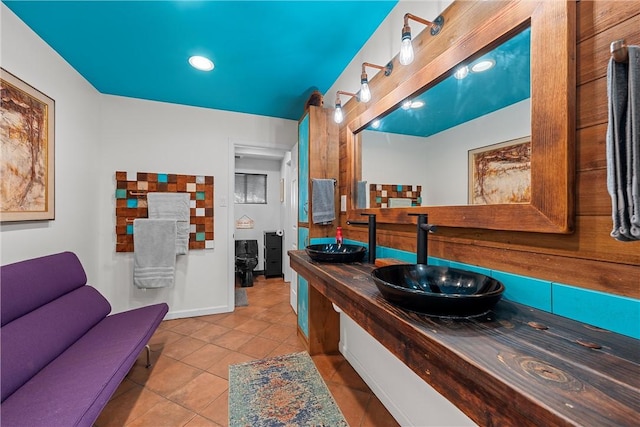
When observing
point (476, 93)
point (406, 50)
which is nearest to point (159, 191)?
point (406, 50)

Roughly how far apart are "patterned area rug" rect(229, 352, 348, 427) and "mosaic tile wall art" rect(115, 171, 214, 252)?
151 centimetres

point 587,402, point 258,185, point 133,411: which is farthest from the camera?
point 258,185

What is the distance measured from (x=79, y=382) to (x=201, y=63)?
215cm

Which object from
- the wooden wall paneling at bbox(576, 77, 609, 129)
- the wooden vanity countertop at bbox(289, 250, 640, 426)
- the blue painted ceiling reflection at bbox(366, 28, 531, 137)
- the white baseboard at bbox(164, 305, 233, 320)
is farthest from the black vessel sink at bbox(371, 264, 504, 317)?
the white baseboard at bbox(164, 305, 233, 320)

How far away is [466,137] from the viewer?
1.09 m

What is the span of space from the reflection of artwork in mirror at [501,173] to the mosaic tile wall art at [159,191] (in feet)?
8.67

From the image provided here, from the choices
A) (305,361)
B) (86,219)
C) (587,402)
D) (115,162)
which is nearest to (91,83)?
(115,162)

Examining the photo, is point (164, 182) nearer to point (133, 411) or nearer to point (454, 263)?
point (133, 411)

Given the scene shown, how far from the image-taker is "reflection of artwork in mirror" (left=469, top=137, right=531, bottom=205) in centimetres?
84

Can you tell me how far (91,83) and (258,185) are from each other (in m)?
2.72

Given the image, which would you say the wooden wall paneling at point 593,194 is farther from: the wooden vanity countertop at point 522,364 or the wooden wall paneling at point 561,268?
the wooden vanity countertop at point 522,364

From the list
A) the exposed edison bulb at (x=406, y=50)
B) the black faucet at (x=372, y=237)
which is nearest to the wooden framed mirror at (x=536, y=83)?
the exposed edison bulb at (x=406, y=50)

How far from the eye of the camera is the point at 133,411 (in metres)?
1.54

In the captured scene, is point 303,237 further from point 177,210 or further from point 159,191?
point 159,191
